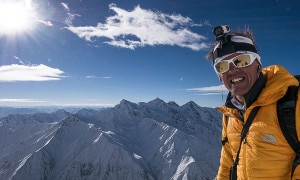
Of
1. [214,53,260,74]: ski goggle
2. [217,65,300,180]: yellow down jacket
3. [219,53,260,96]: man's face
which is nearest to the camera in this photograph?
[217,65,300,180]: yellow down jacket

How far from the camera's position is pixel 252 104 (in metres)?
4.87

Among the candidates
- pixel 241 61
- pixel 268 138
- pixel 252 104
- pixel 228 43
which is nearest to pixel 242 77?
pixel 241 61

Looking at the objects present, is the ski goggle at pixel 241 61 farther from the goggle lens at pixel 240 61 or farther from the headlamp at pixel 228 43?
the headlamp at pixel 228 43

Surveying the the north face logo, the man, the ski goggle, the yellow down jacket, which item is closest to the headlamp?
the man

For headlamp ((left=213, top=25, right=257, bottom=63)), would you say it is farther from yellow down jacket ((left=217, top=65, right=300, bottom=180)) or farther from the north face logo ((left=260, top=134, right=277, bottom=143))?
the north face logo ((left=260, top=134, right=277, bottom=143))

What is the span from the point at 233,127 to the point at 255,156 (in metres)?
1.07

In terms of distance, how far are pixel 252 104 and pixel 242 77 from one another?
53 cm

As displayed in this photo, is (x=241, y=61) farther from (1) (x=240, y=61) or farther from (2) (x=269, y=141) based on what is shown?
(2) (x=269, y=141)

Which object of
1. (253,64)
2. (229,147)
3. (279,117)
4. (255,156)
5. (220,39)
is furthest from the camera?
(229,147)

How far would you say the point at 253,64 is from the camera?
5.10m

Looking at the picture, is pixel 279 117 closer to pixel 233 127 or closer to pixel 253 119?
pixel 253 119

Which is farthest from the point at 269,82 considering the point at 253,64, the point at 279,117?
the point at 279,117

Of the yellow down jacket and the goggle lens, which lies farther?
the goggle lens

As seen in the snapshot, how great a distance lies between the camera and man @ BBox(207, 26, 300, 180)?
176 inches
